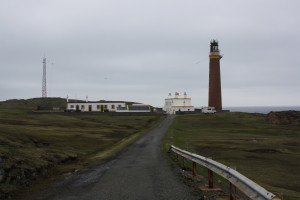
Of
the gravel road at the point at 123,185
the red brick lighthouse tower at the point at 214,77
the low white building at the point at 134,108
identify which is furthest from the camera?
the low white building at the point at 134,108

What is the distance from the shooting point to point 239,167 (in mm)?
18703

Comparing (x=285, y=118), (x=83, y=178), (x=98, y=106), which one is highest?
(x=98, y=106)

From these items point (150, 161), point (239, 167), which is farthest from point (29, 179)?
point (239, 167)

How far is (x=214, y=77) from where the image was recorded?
8512cm

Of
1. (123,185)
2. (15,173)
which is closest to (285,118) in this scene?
(123,185)

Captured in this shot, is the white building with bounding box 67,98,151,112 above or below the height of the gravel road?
above

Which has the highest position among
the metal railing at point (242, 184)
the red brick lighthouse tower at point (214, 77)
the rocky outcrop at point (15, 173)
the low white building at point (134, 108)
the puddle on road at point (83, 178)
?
the red brick lighthouse tower at point (214, 77)

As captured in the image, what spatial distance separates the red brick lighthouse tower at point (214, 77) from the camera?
85.2 meters

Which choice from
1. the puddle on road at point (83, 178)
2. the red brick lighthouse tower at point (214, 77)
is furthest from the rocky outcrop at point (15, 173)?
the red brick lighthouse tower at point (214, 77)

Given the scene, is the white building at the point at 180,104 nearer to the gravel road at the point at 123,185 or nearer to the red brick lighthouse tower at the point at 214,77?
the red brick lighthouse tower at the point at 214,77

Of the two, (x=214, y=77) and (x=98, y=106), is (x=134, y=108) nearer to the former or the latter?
(x=98, y=106)

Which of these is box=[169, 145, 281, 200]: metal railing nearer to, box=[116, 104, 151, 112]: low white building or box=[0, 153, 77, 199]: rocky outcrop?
box=[0, 153, 77, 199]: rocky outcrop

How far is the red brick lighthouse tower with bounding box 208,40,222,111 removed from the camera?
8525 cm

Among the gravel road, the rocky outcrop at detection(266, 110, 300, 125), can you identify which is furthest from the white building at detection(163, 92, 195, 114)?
the gravel road
